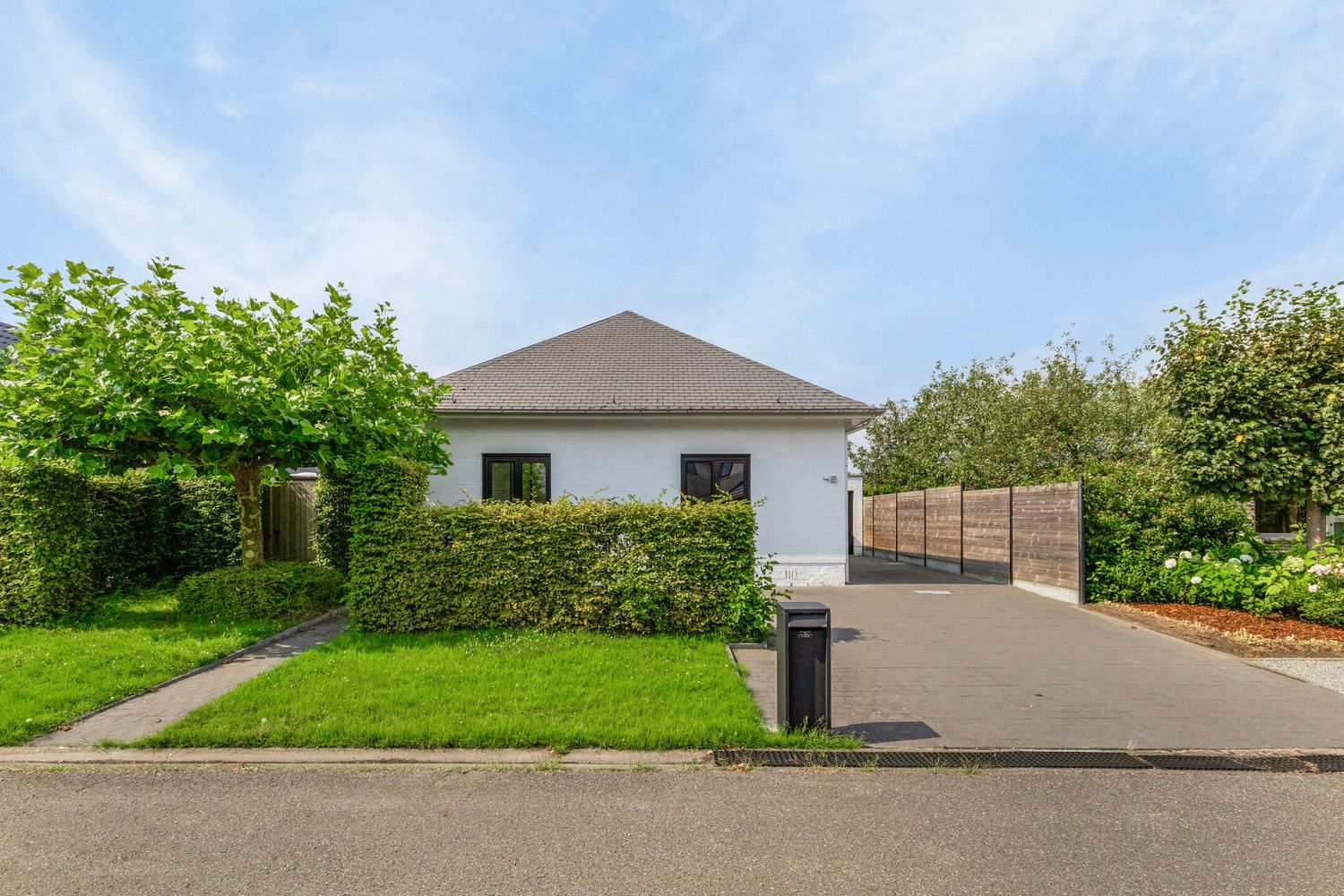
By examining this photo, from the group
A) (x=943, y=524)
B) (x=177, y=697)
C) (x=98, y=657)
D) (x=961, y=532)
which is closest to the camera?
(x=177, y=697)

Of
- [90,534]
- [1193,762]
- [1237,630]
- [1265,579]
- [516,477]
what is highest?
[516,477]

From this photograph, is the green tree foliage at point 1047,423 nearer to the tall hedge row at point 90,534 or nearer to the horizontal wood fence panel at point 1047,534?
the horizontal wood fence panel at point 1047,534

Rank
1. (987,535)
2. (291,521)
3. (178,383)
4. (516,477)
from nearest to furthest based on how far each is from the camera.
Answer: (178,383) < (516,477) < (291,521) < (987,535)

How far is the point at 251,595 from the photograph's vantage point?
27.0ft

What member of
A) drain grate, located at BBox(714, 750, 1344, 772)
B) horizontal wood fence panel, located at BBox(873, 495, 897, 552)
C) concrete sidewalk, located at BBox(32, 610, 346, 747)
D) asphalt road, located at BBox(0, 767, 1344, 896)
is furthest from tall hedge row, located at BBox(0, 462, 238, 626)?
horizontal wood fence panel, located at BBox(873, 495, 897, 552)

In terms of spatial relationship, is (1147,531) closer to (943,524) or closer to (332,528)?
(943,524)

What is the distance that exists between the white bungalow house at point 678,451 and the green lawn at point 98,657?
16.8ft

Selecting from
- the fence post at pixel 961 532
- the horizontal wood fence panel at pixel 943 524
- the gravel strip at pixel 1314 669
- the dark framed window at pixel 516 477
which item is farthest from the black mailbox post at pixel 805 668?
the horizontal wood fence panel at pixel 943 524

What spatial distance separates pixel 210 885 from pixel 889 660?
19.6 feet

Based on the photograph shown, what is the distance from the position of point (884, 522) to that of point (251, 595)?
17355mm

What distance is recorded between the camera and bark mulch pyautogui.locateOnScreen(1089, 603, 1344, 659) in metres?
7.31

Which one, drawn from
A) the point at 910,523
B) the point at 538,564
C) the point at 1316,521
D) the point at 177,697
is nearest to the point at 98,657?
the point at 177,697

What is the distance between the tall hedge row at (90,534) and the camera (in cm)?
→ 744

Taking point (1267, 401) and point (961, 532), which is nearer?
point (1267, 401)
